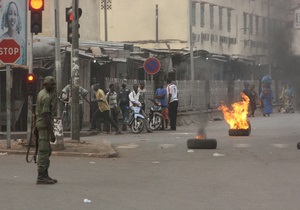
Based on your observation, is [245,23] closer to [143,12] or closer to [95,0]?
[95,0]

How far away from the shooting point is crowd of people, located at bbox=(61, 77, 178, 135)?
25.7m

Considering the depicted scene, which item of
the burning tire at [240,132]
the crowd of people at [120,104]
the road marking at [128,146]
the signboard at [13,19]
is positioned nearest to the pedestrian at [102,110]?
the crowd of people at [120,104]

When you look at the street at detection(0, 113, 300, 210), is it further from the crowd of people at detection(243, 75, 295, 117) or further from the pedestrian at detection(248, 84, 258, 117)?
the pedestrian at detection(248, 84, 258, 117)

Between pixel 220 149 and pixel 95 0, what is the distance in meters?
26.1

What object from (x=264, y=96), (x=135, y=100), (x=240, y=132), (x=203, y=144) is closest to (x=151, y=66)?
(x=135, y=100)

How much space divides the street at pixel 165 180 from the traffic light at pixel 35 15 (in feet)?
9.85

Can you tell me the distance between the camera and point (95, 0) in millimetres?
43219

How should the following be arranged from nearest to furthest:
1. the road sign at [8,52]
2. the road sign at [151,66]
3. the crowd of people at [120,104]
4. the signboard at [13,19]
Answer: the road sign at [8,52]
the signboard at [13,19]
the crowd of people at [120,104]
the road sign at [151,66]

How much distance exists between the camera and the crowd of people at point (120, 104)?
25.7 metres

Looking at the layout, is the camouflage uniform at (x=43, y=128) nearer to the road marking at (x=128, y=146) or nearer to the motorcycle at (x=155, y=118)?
the road marking at (x=128, y=146)

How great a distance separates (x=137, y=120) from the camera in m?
26.4

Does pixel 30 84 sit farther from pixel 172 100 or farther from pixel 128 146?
pixel 172 100

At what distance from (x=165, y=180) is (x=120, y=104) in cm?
1539

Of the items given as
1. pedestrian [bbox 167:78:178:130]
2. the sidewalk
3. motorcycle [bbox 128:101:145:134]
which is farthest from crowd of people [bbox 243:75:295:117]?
the sidewalk
